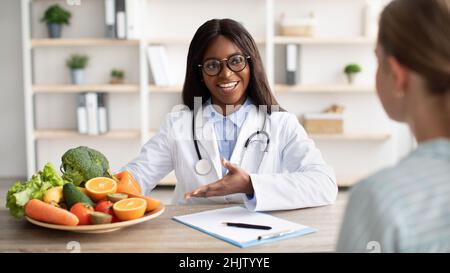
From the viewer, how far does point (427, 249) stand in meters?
0.66

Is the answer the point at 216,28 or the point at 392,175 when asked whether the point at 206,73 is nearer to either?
the point at 216,28

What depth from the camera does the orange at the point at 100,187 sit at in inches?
48.7

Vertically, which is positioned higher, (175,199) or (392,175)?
(392,175)

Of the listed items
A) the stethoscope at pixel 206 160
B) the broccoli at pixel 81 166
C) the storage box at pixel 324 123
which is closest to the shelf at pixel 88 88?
the storage box at pixel 324 123

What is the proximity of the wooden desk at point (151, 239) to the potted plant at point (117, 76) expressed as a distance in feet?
9.20

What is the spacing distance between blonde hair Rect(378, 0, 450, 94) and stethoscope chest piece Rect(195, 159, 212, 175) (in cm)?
114

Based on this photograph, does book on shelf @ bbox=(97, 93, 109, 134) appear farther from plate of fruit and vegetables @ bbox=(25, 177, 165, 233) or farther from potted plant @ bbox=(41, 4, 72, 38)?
plate of fruit and vegetables @ bbox=(25, 177, 165, 233)

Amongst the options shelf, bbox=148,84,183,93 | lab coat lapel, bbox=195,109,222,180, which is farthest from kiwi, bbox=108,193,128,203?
shelf, bbox=148,84,183,93

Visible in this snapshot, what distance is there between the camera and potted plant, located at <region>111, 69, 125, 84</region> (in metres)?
4.02

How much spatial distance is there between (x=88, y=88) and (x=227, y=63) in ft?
8.09

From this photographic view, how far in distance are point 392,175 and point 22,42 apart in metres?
3.90

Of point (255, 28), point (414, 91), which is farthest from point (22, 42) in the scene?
point (414, 91)

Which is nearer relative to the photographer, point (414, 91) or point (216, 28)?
point (414, 91)

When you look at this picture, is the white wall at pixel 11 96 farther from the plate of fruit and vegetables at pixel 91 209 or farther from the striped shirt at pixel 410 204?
the striped shirt at pixel 410 204
